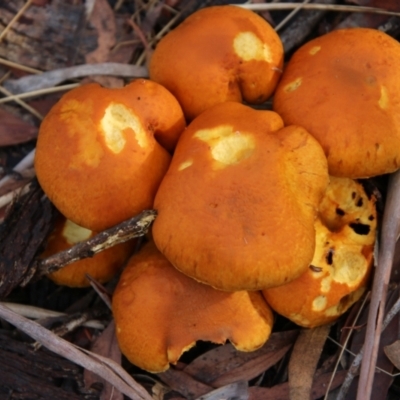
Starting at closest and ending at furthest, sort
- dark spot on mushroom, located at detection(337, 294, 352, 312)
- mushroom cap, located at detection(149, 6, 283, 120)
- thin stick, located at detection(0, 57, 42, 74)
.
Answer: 1. mushroom cap, located at detection(149, 6, 283, 120)
2. dark spot on mushroom, located at detection(337, 294, 352, 312)
3. thin stick, located at detection(0, 57, 42, 74)

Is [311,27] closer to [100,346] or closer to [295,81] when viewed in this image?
[295,81]

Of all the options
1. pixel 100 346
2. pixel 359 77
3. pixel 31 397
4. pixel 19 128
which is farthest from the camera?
pixel 19 128

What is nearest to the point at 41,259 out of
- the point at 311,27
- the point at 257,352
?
the point at 257,352

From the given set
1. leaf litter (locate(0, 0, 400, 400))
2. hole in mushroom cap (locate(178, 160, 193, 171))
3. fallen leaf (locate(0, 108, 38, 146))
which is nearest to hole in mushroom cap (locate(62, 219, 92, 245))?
leaf litter (locate(0, 0, 400, 400))

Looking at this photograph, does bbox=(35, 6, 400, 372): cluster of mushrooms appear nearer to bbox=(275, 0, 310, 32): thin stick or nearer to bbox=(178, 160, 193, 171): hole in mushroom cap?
bbox=(178, 160, 193, 171): hole in mushroom cap

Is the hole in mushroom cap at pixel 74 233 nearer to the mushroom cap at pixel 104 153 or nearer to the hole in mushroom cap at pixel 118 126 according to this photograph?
the mushroom cap at pixel 104 153

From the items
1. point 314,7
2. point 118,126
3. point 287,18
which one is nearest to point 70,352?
point 118,126

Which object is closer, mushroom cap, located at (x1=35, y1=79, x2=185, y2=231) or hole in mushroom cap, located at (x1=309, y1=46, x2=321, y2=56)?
mushroom cap, located at (x1=35, y1=79, x2=185, y2=231)
